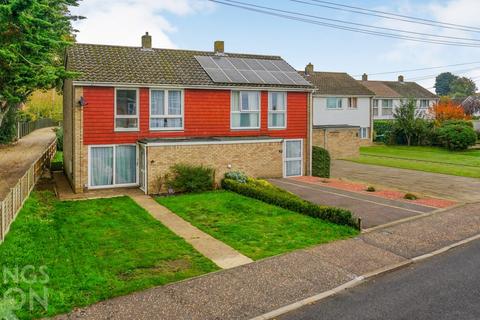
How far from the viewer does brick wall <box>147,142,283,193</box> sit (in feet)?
67.9

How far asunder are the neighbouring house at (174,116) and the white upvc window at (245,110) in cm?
6

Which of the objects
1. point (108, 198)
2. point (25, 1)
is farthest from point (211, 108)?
point (25, 1)

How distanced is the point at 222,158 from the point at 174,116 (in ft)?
11.6

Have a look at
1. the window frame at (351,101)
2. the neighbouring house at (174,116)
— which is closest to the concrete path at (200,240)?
the neighbouring house at (174,116)

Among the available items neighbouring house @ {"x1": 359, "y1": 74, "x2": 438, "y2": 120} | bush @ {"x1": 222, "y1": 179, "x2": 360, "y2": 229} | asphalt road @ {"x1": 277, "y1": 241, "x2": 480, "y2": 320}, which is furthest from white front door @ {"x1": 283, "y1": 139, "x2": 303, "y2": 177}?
neighbouring house @ {"x1": 359, "y1": 74, "x2": 438, "y2": 120}

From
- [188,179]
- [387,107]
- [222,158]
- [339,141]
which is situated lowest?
[188,179]

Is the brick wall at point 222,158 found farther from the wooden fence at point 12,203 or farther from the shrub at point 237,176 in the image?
the wooden fence at point 12,203

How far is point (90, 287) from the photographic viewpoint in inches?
369

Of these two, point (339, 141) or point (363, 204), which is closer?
point (363, 204)

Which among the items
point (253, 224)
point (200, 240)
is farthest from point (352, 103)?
point (200, 240)

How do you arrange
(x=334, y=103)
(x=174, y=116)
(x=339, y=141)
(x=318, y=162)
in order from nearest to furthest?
1. (x=174, y=116)
2. (x=318, y=162)
3. (x=339, y=141)
4. (x=334, y=103)

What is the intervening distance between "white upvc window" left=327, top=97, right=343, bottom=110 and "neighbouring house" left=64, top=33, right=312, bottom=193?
68.9 ft

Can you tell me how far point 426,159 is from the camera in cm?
3891

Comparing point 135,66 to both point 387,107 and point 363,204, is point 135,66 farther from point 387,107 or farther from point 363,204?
point 387,107
